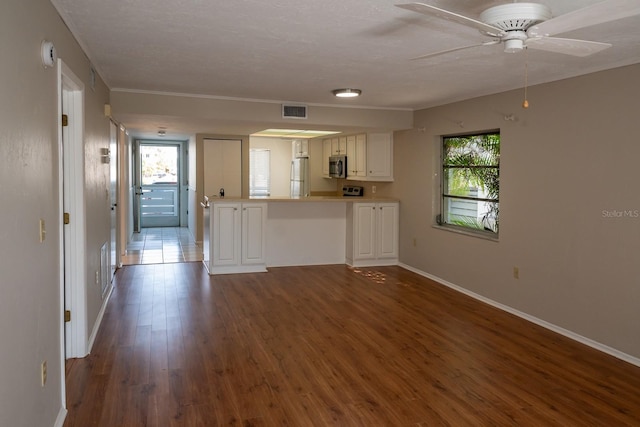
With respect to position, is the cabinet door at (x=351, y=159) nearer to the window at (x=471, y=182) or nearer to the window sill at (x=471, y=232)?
the window at (x=471, y=182)

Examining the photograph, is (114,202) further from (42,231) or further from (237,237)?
(42,231)

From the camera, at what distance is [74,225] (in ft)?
11.6

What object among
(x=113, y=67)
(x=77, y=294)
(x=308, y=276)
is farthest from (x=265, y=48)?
(x=308, y=276)

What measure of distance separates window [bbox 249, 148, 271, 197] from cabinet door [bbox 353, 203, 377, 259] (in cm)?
403

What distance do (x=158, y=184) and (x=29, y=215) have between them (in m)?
10.3

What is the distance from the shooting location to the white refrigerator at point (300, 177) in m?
9.82

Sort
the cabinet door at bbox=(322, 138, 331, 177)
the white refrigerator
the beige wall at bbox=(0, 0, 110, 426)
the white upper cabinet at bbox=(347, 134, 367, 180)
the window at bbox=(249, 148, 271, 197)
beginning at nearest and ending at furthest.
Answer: the beige wall at bbox=(0, 0, 110, 426) < the white upper cabinet at bbox=(347, 134, 367, 180) < the cabinet door at bbox=(322, 138, 331, 177) < the white refrigerator < the window at bbox=(249, 148, 271, 197)

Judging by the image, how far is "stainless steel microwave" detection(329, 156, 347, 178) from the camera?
27.9 ft

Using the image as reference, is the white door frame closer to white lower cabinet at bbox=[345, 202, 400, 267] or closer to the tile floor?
the tile floor

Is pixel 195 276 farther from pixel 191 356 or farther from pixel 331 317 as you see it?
pixel 191 356

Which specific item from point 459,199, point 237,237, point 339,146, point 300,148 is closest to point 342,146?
point 339,146

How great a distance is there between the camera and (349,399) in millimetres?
3070

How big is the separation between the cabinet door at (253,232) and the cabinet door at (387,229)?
66.7 inches

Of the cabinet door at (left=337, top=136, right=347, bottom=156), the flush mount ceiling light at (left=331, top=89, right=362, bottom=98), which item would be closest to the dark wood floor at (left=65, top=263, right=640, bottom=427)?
the flush mount ceiling light at (left=331, top=89, right=362, bottom=98)
